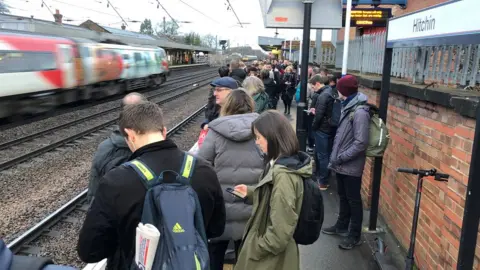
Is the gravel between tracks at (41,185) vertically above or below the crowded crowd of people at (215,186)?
below

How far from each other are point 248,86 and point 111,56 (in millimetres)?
17776

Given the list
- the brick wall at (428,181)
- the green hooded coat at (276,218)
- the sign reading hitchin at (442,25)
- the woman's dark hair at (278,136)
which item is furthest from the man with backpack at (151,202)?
the brick wall at (428,181)

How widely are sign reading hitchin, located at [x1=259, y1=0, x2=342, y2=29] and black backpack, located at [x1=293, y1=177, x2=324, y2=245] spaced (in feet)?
10.3

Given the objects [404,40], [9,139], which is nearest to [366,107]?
[404,40]

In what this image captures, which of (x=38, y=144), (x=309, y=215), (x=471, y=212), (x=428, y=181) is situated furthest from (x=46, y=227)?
(x=38, y=144)

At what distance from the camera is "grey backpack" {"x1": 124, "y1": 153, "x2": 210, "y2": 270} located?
178 centimetres

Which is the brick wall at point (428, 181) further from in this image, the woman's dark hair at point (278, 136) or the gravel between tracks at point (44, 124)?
the gravel between tracks at point (44, 124)

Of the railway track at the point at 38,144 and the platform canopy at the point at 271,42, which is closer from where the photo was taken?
the railway track at the point at 38,144

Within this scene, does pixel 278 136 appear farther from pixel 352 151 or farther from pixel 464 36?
pixel 352 151

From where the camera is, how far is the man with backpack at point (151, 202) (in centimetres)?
180

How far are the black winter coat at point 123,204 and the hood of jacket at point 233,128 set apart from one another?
96 cm

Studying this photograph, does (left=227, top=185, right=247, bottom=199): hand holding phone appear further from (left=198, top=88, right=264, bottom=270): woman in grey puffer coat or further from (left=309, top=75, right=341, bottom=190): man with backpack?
(left=309, top=75, right=341, bottom=190): man with backpack

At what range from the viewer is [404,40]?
3270mm

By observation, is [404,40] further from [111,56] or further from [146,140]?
[111,56]
